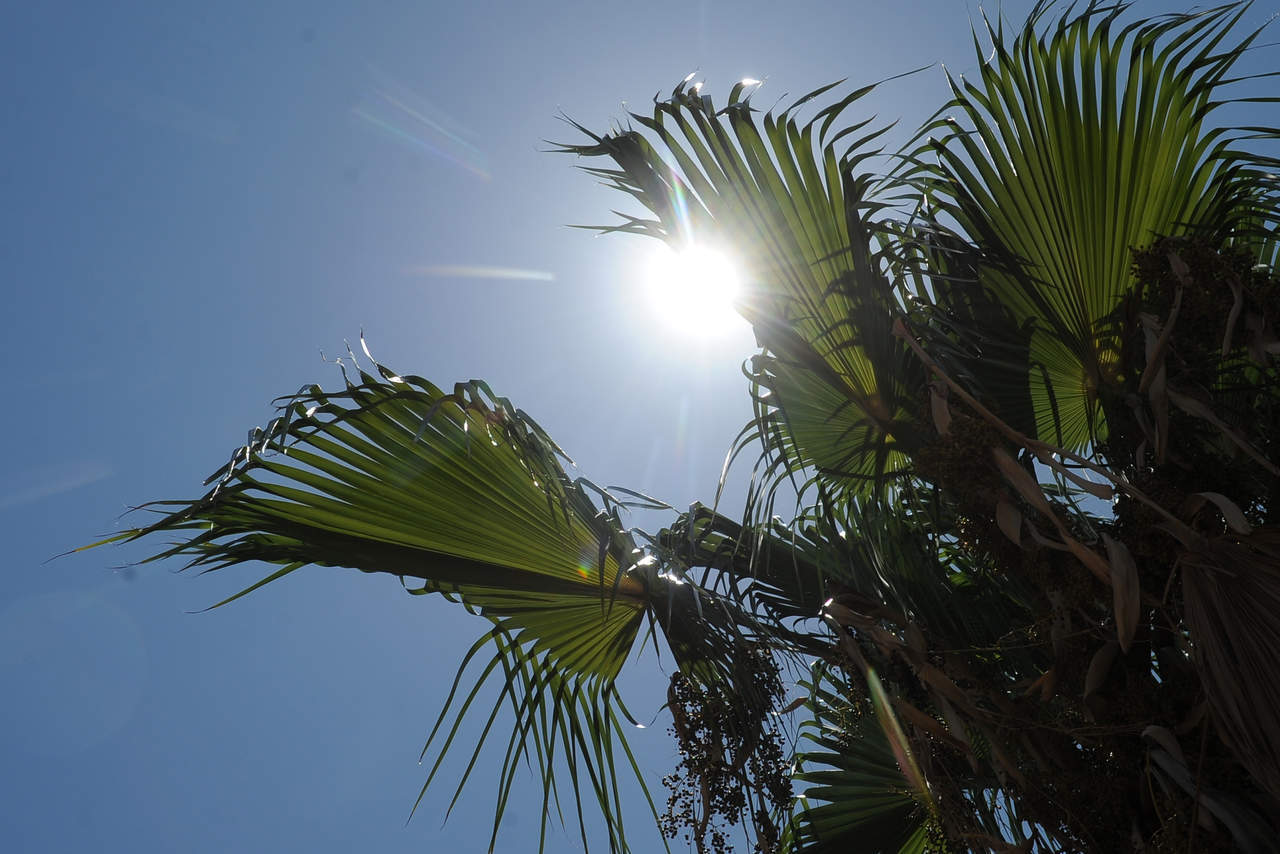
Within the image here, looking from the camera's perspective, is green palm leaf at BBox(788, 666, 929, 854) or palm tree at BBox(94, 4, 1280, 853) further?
green palm leaf at BBox(788, 666, 929, 854)

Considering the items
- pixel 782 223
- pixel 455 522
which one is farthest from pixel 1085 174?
pixel 455 522

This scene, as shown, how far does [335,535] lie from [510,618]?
19.3 inches

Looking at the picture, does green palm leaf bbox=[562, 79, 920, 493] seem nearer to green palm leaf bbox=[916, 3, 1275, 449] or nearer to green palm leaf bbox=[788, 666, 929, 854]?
green palm leaf bbox=[916, 3, 1275, 449]

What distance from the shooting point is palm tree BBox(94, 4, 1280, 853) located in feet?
5.00

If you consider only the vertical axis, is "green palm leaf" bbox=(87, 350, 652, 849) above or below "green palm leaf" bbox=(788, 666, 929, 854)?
above

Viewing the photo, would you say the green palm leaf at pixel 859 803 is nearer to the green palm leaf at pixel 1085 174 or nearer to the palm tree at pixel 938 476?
the palm tree at pixel 938 476

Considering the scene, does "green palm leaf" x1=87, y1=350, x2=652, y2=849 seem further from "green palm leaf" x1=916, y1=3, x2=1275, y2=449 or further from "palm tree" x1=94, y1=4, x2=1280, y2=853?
"green palm leaf" x1=916, y1=3, x2=1275, y2=449

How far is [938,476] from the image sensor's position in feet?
5.04

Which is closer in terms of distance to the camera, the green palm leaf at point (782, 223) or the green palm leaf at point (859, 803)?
the green palm leaf at point (782, 223)

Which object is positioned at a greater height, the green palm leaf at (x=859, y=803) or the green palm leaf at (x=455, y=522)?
the green palm leaf at (x=455, y=522)

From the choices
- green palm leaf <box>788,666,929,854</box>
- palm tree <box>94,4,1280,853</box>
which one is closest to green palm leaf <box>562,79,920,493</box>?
palm tree <box>94,4,1280,853</box>

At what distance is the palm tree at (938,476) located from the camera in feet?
5.00

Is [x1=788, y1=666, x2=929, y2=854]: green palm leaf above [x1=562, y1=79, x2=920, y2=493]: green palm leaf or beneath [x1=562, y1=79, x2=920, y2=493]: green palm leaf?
beneath

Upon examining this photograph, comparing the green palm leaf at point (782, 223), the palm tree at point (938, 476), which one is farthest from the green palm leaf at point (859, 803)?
the green palm leaf at point (782, 223)
